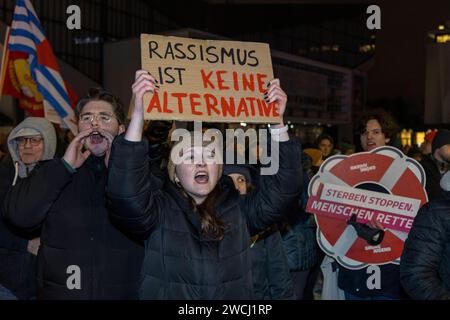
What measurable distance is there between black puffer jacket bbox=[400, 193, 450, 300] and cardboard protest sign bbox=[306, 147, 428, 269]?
1576 mm

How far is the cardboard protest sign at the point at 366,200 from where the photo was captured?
4.44 metres

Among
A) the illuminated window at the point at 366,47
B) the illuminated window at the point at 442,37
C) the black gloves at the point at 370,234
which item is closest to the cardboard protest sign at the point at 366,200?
the black gloves at the point at 370,234

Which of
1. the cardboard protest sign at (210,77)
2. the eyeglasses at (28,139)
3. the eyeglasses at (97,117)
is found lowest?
the eyeglasses at (28,139)

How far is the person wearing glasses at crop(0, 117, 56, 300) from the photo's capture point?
379 centimetres

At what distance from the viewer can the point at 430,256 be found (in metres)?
2.82

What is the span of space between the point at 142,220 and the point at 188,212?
0.23 meters

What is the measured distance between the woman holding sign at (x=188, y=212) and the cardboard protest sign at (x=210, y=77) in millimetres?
126

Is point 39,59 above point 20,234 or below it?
above

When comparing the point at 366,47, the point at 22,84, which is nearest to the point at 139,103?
the point at 22,84

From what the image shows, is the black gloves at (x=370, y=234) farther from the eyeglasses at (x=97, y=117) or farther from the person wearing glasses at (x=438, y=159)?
the eyeglasses at (x=97, y=117)

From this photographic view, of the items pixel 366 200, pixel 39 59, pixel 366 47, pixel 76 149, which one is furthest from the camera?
pixel 366 47

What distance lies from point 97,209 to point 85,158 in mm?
311

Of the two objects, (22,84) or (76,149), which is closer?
(76,149)

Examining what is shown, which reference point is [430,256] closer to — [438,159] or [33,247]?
[438,159]
